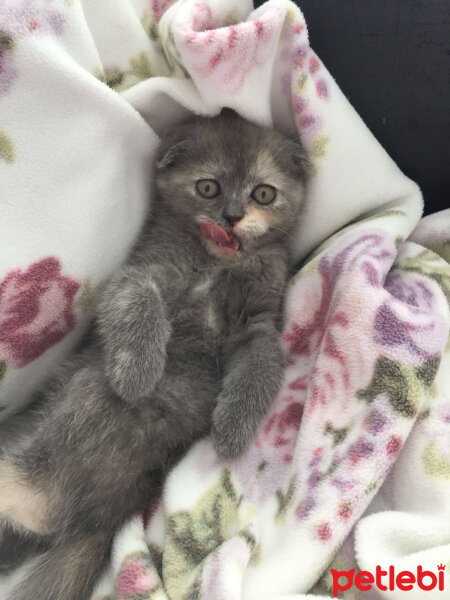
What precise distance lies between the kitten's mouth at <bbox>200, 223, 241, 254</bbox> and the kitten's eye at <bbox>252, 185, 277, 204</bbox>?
0.39ft

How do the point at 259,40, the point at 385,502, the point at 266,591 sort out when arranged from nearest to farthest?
1. the point at 266,591
2. the point at 385,502
3. the point at 259,40

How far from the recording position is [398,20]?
1.26 meters

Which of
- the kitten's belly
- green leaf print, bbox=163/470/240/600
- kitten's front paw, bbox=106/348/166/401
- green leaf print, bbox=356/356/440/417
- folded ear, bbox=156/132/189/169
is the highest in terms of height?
folded ear, bbox=156/132/189/169

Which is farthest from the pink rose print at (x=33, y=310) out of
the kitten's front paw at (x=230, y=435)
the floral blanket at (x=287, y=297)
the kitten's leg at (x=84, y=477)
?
the kitten's front paw at (x=230, y=435)

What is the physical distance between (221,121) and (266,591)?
3.35 ft

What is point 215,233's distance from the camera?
1250 mm

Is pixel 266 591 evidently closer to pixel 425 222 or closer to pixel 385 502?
pixel 385 502

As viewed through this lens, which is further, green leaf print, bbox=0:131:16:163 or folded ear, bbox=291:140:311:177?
folded ear, bbox=291:140:311:177

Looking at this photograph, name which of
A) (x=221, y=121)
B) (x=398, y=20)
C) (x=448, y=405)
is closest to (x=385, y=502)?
(x=448, y=405)

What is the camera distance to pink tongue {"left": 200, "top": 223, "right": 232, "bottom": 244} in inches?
48.9

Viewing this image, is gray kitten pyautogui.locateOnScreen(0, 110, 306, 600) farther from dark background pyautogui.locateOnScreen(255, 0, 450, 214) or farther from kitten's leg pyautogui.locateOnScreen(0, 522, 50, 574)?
dark background pyautogui.locateOnScreen(255, 0, 450, 214)

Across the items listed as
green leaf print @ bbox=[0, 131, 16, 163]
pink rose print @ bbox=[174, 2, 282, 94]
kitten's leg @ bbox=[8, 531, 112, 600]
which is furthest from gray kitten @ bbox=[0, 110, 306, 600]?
green leaf print @ bbox=[0, 131, 16, 163]

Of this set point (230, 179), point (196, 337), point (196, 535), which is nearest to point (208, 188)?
point (230, 179)

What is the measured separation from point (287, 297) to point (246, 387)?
0.90 ft
